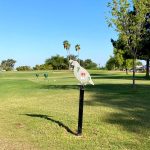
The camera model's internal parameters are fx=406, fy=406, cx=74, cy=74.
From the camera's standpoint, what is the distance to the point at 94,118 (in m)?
11.1

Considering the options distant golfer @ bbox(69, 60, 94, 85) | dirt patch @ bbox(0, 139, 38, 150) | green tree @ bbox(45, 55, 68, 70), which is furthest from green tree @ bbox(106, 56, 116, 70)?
dirt patch @ bbox(0, 139, 38, 150)

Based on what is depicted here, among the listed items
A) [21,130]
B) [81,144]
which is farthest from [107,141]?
[21,130]

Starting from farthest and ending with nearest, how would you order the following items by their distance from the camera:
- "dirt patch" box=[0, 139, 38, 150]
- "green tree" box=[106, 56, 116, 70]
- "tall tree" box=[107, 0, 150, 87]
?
"green tree" box=[106, 56, 116, 70] → "tall tree" box=[107, 0, 150, 87] → "dirt patch" box=[0, 139, 38, 150]

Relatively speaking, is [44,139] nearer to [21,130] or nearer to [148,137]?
[21,130]

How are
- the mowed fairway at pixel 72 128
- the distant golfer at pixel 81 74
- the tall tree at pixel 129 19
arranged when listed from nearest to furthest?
the mowed fairway at pixel 72 128 → the distant golfer at pixel 81 74 → the tall tree at pixel 129 19

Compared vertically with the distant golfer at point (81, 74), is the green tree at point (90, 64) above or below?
above

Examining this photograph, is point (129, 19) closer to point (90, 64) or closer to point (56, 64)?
point (56, 64)

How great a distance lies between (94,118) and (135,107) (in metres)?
3.19

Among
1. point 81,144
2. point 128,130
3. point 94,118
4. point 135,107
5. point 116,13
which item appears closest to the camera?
point 81,144

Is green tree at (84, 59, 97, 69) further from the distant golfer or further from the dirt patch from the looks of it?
the dirt patch

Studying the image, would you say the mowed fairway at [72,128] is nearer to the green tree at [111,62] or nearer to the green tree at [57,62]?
the green tree at [111,62]

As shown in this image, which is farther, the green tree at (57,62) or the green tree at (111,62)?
the green tree at (57,62)

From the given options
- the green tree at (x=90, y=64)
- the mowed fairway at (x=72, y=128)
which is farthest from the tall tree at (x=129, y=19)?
the green tree at (x=90, y=64)

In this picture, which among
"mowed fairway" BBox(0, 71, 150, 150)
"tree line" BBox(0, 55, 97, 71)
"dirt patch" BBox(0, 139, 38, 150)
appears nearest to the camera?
"dirt patch" BBox(0, 139, 38, 150)
